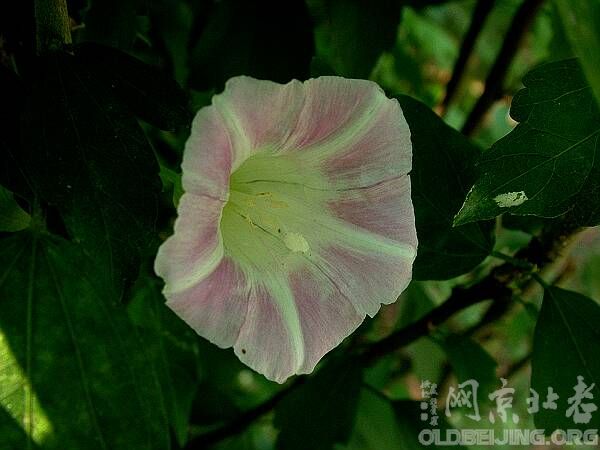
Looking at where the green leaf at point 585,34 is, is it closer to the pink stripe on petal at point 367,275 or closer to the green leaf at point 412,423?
the pink stripe on petal at point 367,275

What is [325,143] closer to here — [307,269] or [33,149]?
[307,269]

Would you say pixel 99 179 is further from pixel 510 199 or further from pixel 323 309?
pixel 510 199

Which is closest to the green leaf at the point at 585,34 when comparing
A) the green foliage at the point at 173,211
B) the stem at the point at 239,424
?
the green foliage at the point at 173,211

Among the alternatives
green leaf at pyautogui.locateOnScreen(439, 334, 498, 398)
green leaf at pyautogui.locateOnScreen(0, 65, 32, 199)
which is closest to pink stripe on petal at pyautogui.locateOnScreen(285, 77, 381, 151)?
green leaf at pyautogui.locateOnScreen(0, 65, 32, 199)

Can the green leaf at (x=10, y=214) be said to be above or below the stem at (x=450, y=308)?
above

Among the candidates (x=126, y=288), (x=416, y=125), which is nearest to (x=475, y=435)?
(x=416, y=125)

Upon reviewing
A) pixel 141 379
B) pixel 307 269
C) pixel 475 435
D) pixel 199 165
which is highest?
pixel 199 165

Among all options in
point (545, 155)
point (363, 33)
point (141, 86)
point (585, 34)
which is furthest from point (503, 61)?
point (585, 34)
